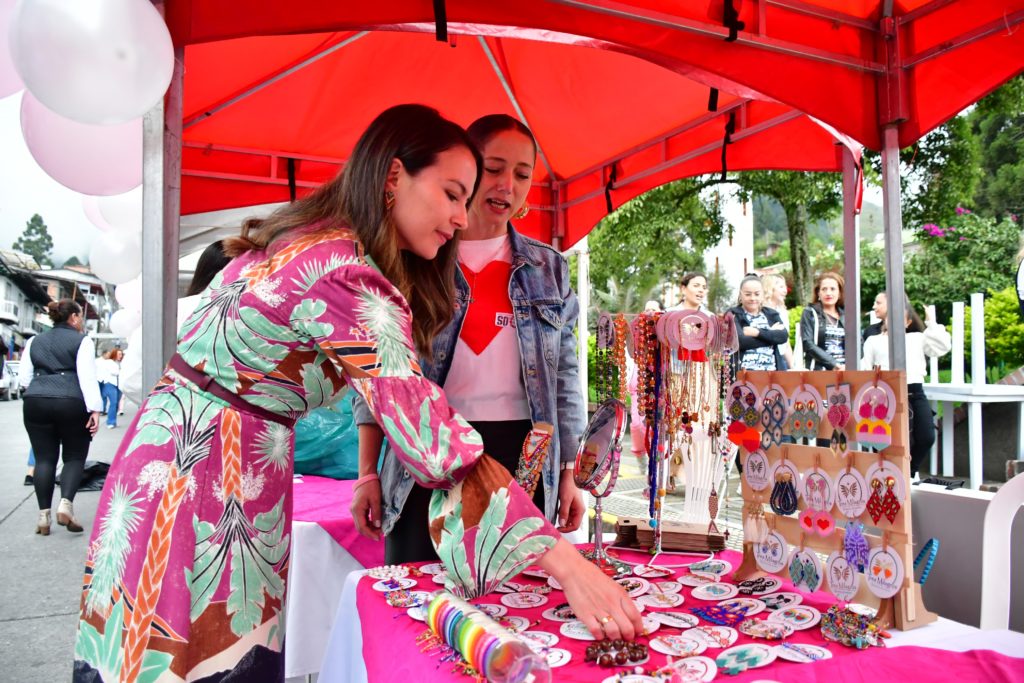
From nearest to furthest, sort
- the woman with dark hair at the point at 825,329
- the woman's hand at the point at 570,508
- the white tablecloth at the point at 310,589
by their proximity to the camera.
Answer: the woman's hand at the point at 570,508
the white tablecloth at the point at 310,589
the woman with dark hair at the point at 825,329

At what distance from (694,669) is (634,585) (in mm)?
353

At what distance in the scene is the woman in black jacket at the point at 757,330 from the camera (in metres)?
4.92

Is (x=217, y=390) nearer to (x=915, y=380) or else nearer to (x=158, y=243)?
(x=158, y=243)

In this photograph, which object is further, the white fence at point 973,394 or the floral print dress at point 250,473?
the white fence at point 973,394

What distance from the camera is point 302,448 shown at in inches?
102

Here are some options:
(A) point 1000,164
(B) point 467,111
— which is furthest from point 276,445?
(A) point 1000,164

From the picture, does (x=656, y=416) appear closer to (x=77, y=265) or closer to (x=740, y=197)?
(x=77, y=265)

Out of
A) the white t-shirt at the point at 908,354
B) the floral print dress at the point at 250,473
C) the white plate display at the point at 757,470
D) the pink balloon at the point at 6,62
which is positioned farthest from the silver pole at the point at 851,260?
the pink balloon at the point at 6,62

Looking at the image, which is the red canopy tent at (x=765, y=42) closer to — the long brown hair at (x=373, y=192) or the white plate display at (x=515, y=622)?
the long brown hair at (x=373, y=192)

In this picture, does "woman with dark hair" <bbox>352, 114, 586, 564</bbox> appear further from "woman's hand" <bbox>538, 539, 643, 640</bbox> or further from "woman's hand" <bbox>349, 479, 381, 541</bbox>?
"woman's hand" <bbox>538, 539, 643, 640</bbox>

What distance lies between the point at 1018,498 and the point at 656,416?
637 mm

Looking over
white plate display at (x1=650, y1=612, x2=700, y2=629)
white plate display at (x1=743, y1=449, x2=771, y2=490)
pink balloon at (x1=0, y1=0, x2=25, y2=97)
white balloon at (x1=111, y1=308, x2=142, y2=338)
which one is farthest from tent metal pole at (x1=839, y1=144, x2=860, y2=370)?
white balloon at (x1=111, y1=308, x2=142, y2=338)

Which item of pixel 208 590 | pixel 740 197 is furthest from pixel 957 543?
pixel 740 197

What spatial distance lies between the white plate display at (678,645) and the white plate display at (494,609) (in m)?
A: 0.24
